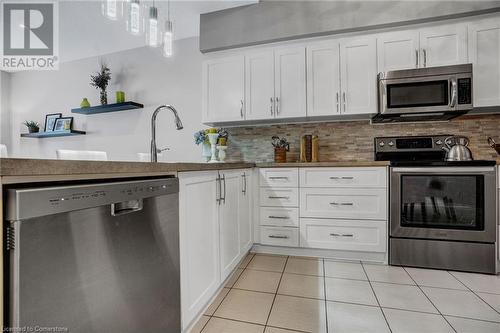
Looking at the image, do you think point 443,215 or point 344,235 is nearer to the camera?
point 443,215

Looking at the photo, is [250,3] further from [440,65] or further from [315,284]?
[315,284]

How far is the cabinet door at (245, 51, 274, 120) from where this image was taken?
2822mm

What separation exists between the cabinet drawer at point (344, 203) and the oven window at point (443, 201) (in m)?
0.20

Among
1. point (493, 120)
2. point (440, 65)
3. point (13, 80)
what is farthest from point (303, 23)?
point (13, 80)

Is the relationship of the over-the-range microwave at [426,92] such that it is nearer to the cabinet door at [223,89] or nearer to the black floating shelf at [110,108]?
the cabinet door at [223,89]

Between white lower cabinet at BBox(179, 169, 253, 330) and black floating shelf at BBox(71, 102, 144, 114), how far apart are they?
7.07 ft

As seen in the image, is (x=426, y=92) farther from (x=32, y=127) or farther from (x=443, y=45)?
(x=32, y=127)

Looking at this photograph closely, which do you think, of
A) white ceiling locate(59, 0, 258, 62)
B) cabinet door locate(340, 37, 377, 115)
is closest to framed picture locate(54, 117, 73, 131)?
white ceiling locate(59, 0, 258, 62)

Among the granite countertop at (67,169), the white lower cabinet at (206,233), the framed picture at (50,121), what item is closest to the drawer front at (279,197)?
the white lower cabinet at (206,233)

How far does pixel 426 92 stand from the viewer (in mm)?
2410

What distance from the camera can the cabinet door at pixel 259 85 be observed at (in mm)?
2822

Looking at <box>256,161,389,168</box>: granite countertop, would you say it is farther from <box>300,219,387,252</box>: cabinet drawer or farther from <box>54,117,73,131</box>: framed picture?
<box>54,117,73,131</box>: framed picture

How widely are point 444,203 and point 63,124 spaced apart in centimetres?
487

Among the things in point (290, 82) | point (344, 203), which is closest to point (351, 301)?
point (344, 203)
